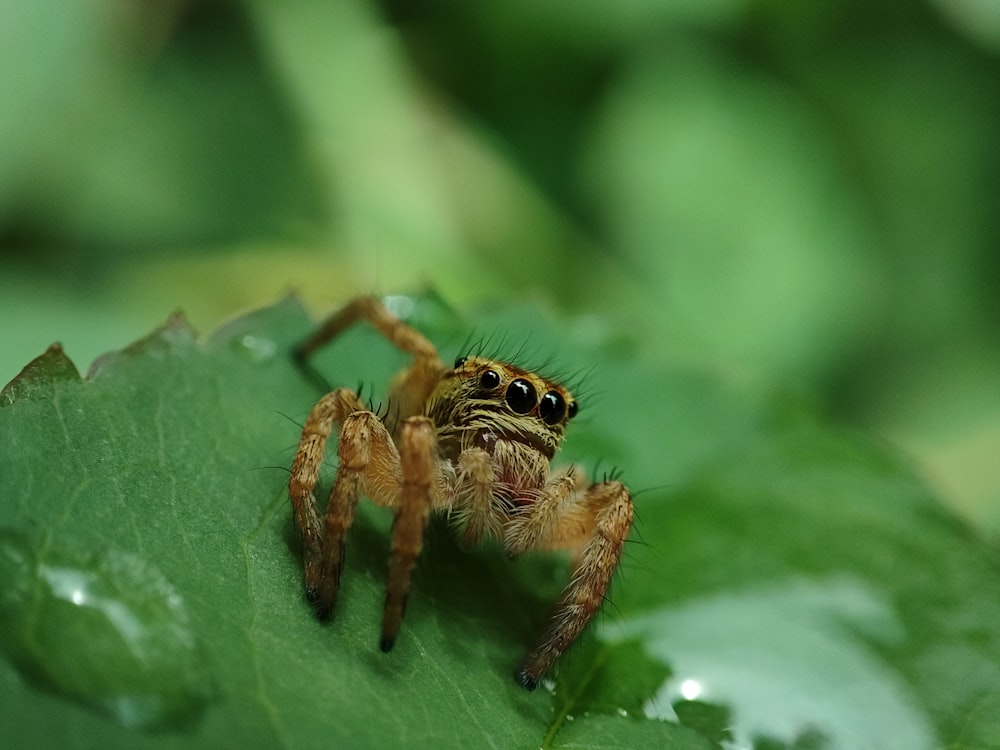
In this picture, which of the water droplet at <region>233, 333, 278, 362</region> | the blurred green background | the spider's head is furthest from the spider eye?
the blurred green background

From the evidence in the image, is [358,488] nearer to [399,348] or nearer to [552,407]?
[552,407]

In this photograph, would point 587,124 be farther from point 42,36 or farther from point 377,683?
point 377,683

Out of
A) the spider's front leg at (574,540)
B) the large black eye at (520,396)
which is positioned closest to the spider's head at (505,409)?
the large black eye at (520,396)

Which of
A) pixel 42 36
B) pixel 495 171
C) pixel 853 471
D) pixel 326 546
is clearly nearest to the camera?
pixel 326 546

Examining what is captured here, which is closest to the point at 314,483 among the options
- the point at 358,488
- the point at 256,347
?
the point at 358,488

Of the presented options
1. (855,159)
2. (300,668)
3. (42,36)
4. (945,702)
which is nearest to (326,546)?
(300,668)

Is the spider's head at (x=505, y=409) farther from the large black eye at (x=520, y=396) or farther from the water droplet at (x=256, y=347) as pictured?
the water droplet at (x=256, y=347)

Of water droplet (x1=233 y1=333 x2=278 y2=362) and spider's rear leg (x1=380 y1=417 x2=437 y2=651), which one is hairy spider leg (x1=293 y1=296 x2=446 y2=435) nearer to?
water droplet (x1=233 y1=333 x2=278 y2=362)
